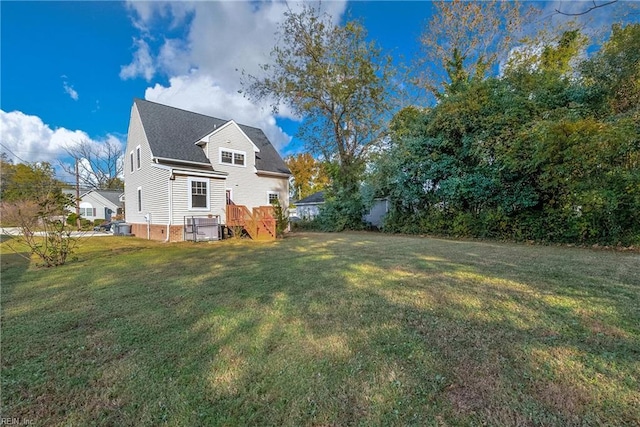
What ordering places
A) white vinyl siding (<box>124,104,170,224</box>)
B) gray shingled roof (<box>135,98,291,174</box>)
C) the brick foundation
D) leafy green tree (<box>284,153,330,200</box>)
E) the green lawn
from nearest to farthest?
the green lawn < the brick foundation < white vinyl siding (<box>124,104,170,224</box>) < gray shingled roof (<box>135,98,291,174</box>) < leafy green tree (<box>284,153,330,200</box>)

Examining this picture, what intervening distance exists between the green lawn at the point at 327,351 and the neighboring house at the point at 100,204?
3357 cm

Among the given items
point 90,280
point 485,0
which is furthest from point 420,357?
point 485,0

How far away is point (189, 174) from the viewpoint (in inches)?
491

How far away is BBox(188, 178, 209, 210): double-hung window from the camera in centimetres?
1271

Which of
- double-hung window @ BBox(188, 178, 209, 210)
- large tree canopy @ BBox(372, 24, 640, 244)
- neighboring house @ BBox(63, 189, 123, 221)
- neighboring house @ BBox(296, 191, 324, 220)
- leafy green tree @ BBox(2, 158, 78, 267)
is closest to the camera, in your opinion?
leafy green tree @ BBox(2, 158, 78, 267)

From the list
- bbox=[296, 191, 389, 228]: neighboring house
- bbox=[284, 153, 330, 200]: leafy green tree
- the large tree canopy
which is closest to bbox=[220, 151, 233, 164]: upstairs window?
bbox=[296, 191, 389, 228]: neighboring house

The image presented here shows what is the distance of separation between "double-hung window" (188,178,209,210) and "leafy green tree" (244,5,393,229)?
8.45 metres

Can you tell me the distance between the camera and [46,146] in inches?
1276

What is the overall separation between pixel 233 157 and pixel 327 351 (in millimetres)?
14757

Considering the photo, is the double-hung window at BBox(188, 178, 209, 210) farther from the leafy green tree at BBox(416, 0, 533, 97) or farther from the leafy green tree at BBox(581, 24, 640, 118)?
the leafy green tree at BBox(581, 24, 640, 118)

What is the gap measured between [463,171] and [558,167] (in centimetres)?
367

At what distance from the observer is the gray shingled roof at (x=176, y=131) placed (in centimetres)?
1333

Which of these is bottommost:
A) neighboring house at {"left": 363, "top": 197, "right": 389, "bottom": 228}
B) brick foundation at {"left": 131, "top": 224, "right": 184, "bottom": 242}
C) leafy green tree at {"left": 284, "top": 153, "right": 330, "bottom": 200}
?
brick foundation at {"left": 131, "top": 224, "right": 184, "bottom": 242}

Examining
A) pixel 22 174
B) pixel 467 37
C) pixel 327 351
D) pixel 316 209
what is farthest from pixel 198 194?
pixel 22 174
